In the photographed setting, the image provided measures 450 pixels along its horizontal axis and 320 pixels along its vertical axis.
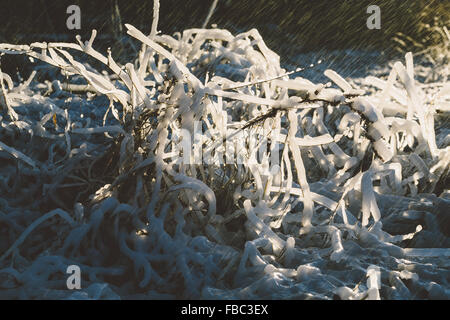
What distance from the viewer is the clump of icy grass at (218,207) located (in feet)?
4.90

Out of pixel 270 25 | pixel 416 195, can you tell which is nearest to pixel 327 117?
pixel 416 195

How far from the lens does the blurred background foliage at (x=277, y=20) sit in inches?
182

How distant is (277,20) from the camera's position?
5.12 metres

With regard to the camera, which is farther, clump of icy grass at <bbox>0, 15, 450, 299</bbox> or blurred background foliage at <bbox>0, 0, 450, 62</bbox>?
blurred background foliage at <bbox>0, 0, 450, 62</bbox>

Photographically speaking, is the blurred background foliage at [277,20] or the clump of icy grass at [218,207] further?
the blurred background foliage at [277,20]

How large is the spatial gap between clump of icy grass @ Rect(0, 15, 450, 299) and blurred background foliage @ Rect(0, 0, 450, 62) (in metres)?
2.64

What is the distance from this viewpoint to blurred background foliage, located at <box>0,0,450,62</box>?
462 centimetres

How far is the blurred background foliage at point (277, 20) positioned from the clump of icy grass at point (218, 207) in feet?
8.66

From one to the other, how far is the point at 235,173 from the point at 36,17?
338 cm

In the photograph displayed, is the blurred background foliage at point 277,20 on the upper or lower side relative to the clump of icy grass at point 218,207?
upper

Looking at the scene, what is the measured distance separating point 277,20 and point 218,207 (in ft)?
11.8

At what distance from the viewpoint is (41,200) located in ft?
6.04

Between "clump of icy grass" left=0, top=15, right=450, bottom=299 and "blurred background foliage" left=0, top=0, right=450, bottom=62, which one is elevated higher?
"blurred background foliage" left=0, top=0, right=450, bottom=62
